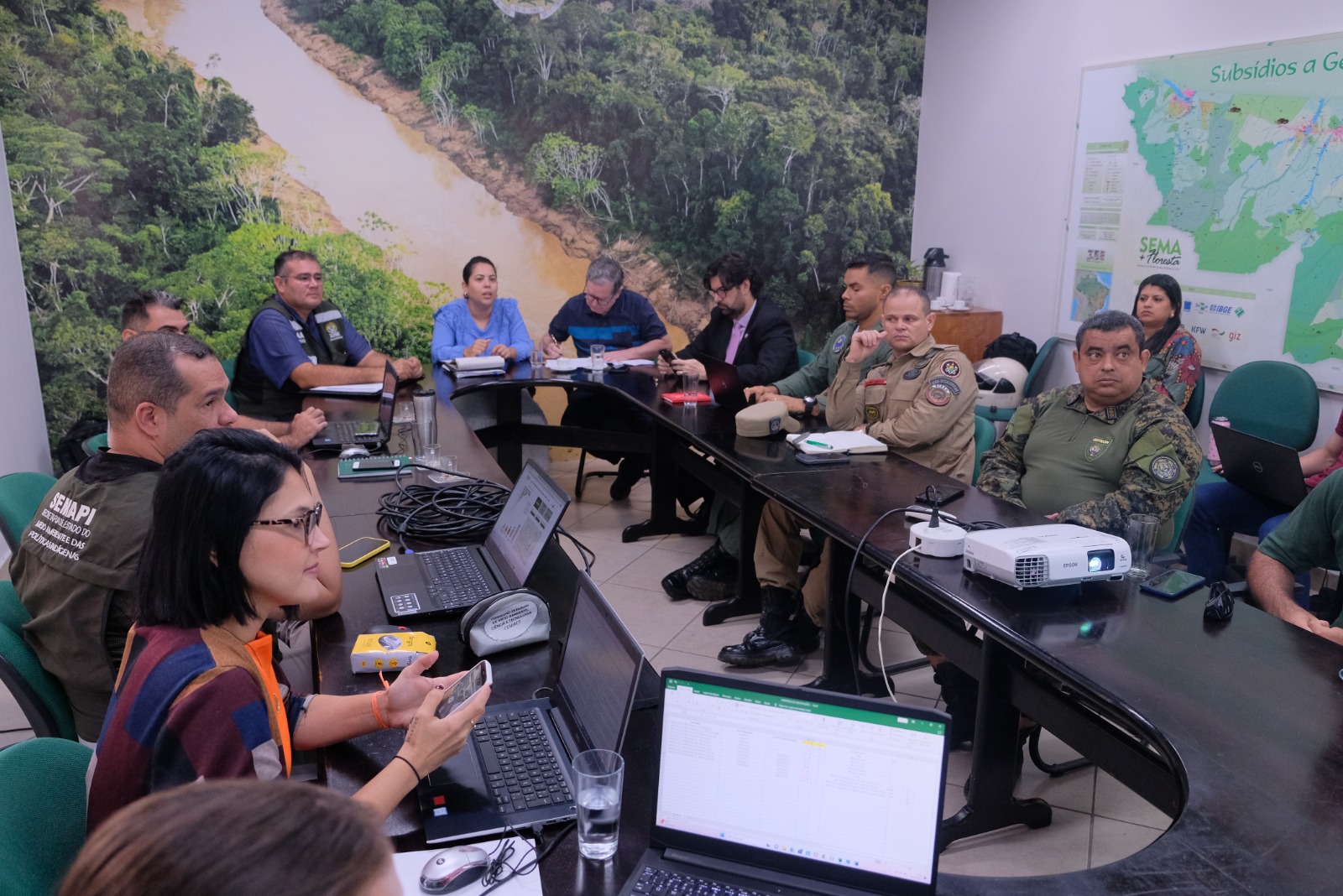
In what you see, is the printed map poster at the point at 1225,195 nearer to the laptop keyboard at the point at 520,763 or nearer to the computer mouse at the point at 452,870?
the laptop keyboard at the point at 520,763

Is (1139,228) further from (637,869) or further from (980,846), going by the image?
(637,869)

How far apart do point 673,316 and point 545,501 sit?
429 cm

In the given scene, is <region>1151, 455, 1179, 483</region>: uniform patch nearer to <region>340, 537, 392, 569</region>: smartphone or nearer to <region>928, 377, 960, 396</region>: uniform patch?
<region>928, 377, 960, 396</region>: uniform patch

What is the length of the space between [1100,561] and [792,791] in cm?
114

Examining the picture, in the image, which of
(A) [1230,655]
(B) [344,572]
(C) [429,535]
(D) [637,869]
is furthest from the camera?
(C) [429,535]

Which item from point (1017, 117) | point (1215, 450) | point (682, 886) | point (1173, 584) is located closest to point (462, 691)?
point (682, 886)

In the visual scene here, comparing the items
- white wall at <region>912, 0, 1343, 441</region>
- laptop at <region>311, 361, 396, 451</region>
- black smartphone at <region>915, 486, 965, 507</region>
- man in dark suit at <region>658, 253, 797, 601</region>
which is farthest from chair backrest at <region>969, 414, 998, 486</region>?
laptop at <region>311, 361, 396, 451</region>

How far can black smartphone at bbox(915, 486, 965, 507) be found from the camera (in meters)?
2.57

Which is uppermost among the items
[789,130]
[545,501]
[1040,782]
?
[789,130]

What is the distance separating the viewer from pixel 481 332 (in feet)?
16.5

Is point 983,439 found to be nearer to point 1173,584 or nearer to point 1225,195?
point 1173,584

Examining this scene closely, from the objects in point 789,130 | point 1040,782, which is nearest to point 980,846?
point 1040,782

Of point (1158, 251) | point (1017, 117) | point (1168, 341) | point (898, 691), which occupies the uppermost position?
point (1017, 117)

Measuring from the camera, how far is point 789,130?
241 inches
